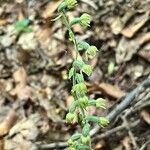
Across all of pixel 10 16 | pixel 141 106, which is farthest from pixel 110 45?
pixel 10 16

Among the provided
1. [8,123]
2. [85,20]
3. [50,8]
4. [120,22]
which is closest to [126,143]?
[8,123]

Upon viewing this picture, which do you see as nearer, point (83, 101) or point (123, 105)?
point (83, 101)

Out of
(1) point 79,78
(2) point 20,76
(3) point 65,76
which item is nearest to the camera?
(1) point 79,78

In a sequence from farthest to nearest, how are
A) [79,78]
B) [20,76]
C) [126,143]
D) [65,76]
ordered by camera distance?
[20,76]
[65,76]
[126,143]
[79,78]

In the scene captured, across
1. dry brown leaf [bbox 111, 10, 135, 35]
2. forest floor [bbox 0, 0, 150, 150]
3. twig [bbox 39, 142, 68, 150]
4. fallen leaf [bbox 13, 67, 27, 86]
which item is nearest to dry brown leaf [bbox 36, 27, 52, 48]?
forest floor [bbox 0, 0, 150, 150]

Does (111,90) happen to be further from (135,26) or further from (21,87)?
(21,87)

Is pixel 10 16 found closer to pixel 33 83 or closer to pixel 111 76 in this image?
→ pixel 33 83

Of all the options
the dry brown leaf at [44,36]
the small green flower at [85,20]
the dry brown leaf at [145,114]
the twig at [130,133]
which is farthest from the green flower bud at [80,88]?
the dry brown leaf at [44,36]
